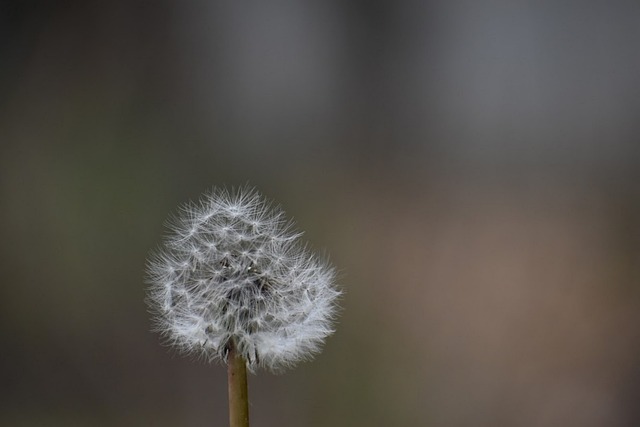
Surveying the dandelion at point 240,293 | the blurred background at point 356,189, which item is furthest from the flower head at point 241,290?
the blurred background at point 356,189

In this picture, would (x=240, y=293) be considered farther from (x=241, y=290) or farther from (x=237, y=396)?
(x=237, y=396)

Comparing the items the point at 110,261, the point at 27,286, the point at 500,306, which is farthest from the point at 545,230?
the point at 27,286

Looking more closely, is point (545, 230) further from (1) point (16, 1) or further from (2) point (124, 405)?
(1) point (16, 1)

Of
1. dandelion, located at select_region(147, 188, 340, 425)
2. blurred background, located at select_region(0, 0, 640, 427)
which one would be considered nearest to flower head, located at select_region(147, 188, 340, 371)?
dandelion, located at select_region(147, 188, 340, 425)

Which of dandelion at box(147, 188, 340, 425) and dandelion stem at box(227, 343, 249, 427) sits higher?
dandelion at box(147, 188, 340, 425)

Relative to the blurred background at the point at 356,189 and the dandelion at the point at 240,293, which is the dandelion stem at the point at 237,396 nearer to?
the dandelion at the point at 240,293

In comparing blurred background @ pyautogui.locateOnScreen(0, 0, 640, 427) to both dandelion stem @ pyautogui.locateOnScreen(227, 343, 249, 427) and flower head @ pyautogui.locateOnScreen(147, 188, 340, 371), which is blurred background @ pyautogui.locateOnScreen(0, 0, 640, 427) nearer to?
flower head @ pyautogui.locateOnScreen(147, 188, 340, 371)

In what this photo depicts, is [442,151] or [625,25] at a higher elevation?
[625,25]

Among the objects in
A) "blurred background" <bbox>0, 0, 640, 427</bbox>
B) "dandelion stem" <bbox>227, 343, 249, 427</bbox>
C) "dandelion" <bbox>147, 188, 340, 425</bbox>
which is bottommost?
"dandelion stem" <bbox>227, 343, 249, 427</bbox>
